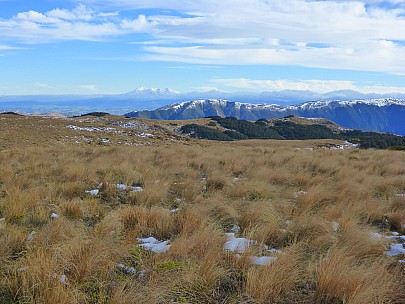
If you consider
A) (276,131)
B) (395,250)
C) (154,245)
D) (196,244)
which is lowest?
(276,131)

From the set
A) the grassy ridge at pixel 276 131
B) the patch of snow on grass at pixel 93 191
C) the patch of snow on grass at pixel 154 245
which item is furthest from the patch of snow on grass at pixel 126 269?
the grassy ridge at pixel 276 131

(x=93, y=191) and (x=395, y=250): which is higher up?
(x=93, y=191)

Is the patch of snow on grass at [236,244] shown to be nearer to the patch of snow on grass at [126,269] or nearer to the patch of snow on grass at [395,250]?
the patch of snow on grass at [126,269]

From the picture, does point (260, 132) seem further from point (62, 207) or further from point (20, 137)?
point (62, 207)

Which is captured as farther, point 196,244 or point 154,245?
point 154,245

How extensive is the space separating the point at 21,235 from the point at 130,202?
9.01ft

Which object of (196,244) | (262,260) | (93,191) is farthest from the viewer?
(93,191)

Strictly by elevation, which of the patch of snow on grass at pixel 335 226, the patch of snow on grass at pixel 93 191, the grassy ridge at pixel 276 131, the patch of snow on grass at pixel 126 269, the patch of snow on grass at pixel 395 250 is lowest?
the grassy ridge at pixel 276 131

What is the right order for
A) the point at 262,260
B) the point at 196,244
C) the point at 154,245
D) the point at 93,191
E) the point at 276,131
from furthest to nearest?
1. the point at 276,131
2. the point at 93,191
3. the point at 154,245
4. the point at 196,244
5. the point at 262,260

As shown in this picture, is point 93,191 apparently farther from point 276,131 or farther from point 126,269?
point 276,131

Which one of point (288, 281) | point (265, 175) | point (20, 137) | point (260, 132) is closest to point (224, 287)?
point (288, 281)

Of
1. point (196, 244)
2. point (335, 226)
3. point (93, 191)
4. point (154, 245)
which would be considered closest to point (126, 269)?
point (154, 245)

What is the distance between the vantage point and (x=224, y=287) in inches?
142

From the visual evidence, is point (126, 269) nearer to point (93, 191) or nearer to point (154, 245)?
point (154, 245)
